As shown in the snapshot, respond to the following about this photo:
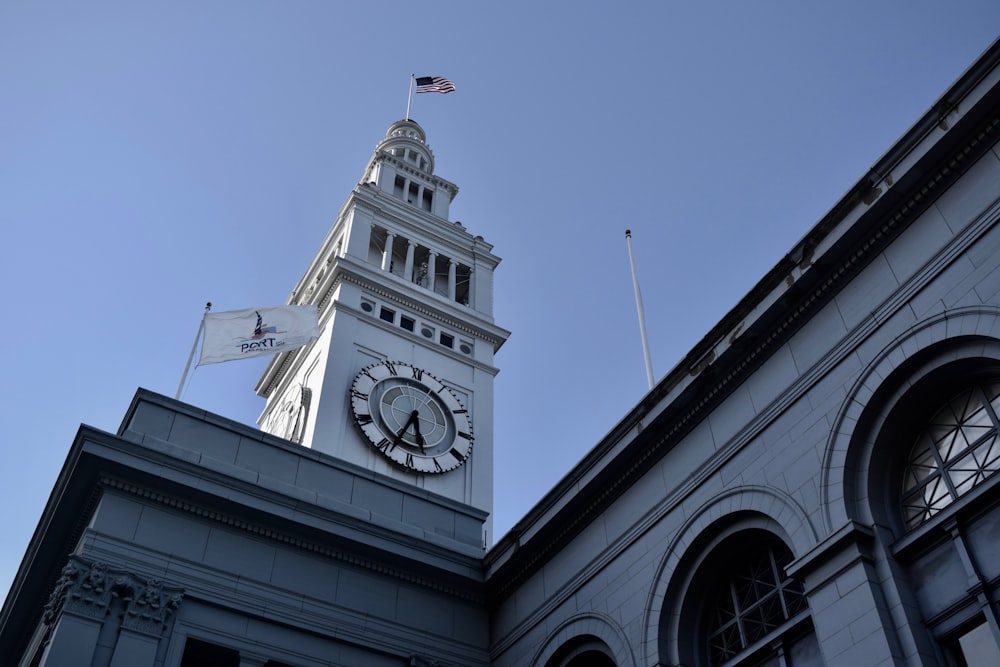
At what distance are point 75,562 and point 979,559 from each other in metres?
16.3

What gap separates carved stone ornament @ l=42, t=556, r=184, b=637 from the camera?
1973 centimetres

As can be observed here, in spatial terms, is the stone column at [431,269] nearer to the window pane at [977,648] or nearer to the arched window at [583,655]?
the arched window at [583,655]

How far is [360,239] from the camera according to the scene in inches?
1769

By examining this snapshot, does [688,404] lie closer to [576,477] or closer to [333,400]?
[576,477]

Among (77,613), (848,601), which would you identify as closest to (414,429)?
(77,613)

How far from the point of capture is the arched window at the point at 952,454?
15.0 meters

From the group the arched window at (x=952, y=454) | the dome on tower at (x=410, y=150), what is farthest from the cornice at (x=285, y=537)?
the dome on tower at (x=410, y=150)

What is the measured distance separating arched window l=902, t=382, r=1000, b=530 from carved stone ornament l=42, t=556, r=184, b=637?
14.3 meters

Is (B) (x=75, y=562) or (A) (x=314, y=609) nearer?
(B) (x=75, y=562)

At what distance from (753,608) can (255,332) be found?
1928 centimetres

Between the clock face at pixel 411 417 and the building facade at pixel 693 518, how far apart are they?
1024 centimetres

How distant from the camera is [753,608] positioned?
18047mm

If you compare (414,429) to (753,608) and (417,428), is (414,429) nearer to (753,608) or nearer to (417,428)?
(417,428)

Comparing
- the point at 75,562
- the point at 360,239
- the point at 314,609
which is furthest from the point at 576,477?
the point at 360,239
